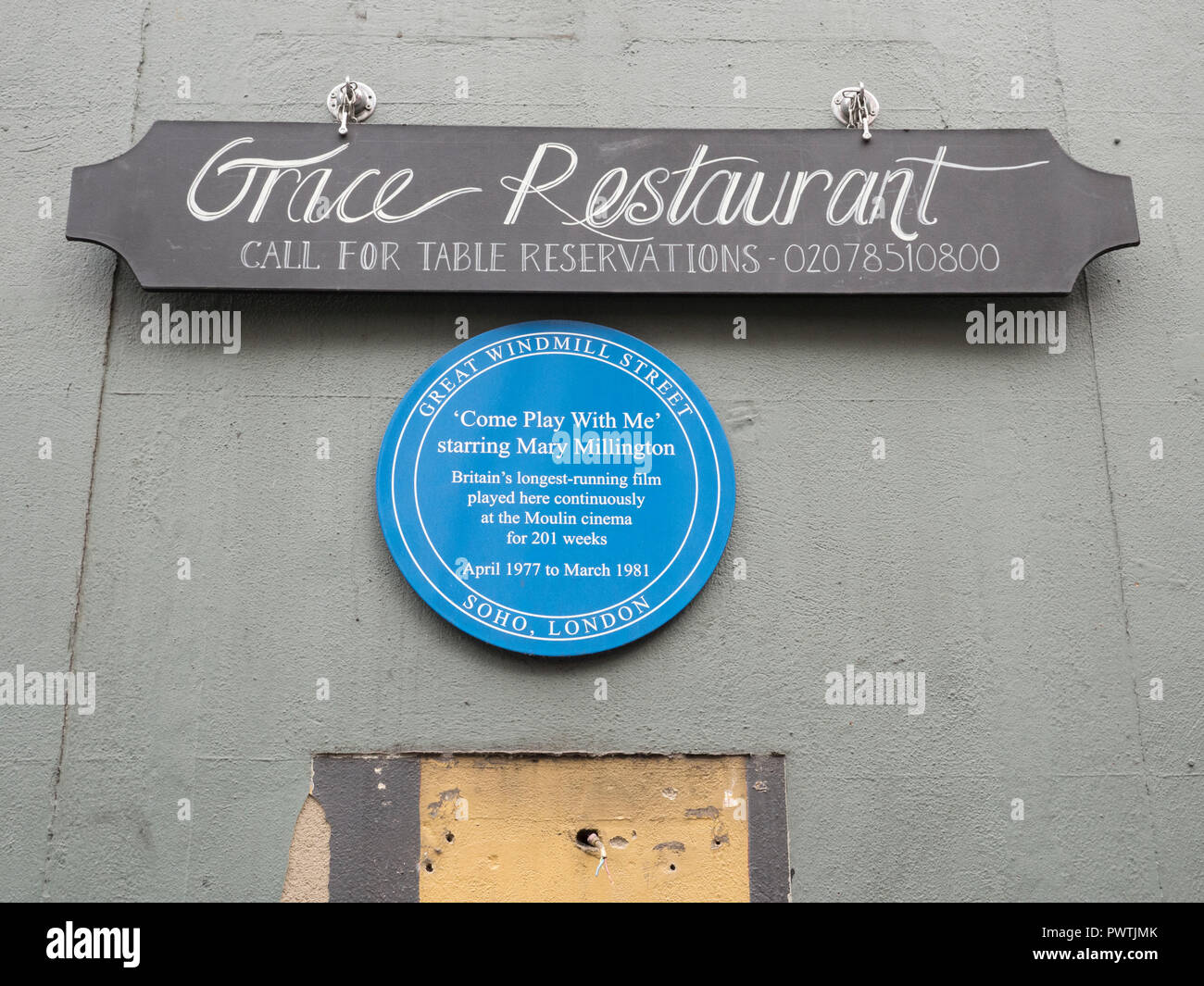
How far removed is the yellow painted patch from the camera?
15.2 ft

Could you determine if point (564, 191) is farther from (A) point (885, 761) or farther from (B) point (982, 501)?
(A) point (885, 761)

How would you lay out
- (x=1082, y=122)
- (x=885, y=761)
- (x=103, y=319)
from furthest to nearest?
1. (x=1082, y=122)
2. (x=103, y=319)
3. (x=885, y=761)

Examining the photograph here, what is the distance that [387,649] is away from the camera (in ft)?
15.9

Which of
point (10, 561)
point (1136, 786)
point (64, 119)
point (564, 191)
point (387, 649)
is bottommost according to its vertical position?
point (1136, 786)

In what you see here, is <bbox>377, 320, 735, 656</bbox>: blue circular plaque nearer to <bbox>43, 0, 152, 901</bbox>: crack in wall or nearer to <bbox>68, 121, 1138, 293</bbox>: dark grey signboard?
<bbox>68, 121, 1138, 293</bbox>: dark grey signboard

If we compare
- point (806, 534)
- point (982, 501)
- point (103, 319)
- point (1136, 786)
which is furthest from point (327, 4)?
point (1136, 786)

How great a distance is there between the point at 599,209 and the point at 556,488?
1.42 meters

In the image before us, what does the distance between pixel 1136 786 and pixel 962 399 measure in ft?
6.48

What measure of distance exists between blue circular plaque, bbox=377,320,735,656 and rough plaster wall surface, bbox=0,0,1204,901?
0.50 ft

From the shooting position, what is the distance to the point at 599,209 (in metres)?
5.14
